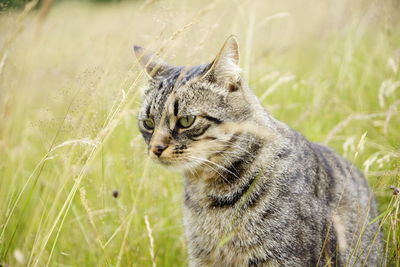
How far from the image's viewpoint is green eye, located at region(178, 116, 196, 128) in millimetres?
2162

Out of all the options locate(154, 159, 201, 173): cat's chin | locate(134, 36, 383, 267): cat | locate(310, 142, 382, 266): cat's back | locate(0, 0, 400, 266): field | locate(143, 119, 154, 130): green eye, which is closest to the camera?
locate(0, 0, 400, 266): field

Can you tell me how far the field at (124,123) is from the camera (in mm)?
1890

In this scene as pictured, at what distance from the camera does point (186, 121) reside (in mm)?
2174

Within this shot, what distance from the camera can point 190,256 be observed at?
2.38 m

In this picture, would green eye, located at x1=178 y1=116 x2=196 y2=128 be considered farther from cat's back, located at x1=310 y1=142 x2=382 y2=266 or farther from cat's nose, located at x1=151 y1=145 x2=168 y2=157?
cat's back, located at x1=310 y1=142 x2=382 y2=266

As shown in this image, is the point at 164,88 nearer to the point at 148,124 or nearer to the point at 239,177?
the point at 148,124

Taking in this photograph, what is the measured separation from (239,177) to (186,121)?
420mm

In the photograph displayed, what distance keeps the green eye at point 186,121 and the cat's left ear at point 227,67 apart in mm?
264

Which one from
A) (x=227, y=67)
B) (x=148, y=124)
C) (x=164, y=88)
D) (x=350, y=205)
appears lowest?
(x=350, y=205)

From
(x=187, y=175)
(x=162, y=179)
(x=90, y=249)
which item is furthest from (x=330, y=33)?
(x=90, y=249)

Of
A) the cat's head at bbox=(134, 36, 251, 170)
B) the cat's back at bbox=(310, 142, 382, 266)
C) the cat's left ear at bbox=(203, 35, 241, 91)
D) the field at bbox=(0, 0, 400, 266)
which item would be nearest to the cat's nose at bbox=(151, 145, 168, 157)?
the cat's head at bbox=(134, 36, 251, 170)

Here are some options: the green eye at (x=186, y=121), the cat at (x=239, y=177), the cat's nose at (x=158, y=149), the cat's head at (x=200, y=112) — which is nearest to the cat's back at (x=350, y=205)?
the cat at (x=239, y=177)

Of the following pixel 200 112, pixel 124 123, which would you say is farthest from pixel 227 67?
pixel 124 123

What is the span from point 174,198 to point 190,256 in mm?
763
